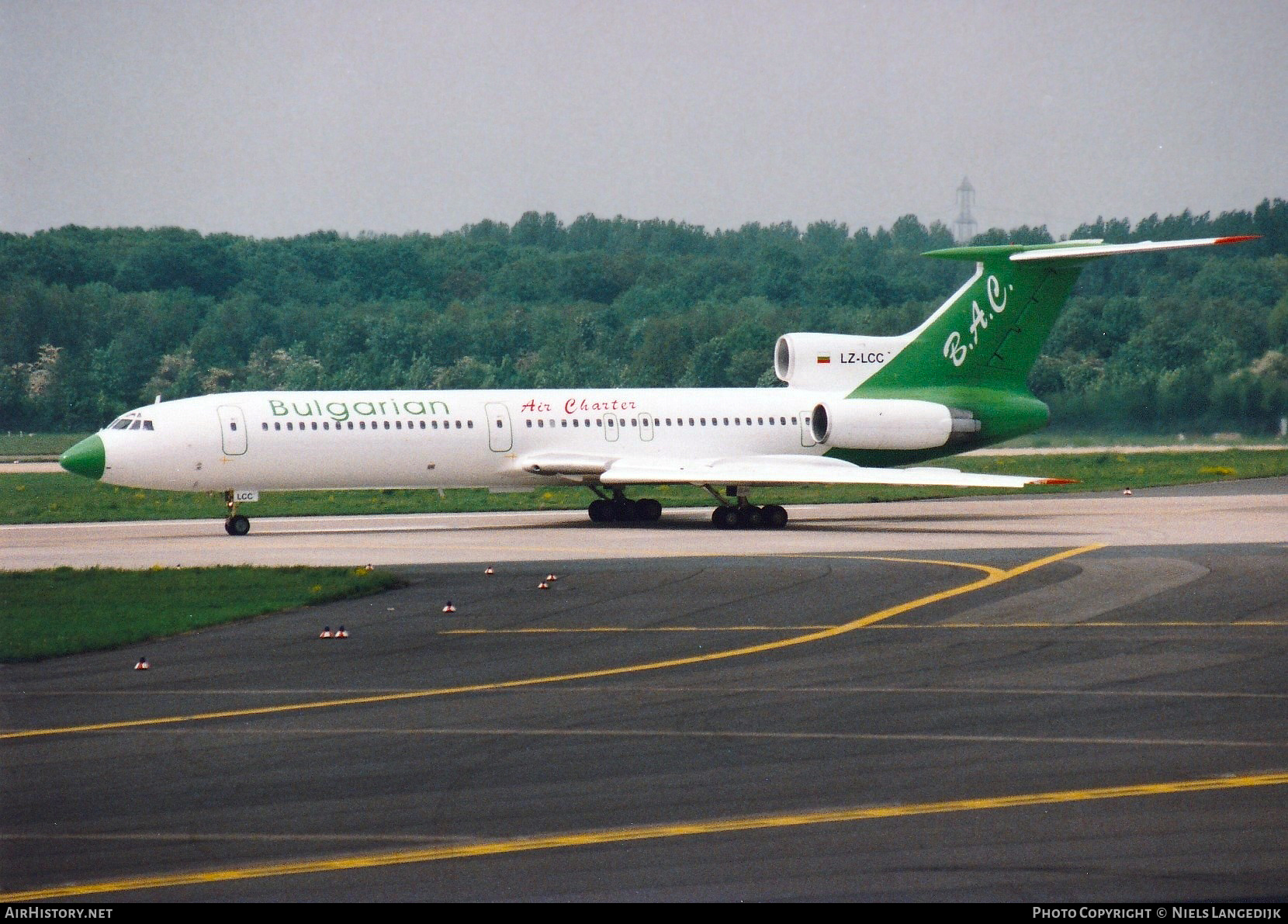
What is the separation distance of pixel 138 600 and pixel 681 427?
18.3 m

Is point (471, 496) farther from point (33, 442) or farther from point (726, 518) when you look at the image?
point (33, 442)

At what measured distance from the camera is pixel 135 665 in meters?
17.0

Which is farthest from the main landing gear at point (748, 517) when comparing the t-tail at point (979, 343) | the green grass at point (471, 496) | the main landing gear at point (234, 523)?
the main landing gear at point (234, 523)

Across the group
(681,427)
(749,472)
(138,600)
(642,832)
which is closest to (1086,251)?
(749,472)

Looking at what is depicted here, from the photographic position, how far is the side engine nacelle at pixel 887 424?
125 ft

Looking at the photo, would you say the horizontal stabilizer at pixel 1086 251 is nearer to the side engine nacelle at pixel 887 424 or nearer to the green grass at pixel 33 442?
the side engine nacelle at pixel 887 424

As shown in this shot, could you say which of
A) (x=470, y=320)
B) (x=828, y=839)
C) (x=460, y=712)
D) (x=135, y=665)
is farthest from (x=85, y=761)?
(x=470, y=320)

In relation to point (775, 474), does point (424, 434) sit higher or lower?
higher

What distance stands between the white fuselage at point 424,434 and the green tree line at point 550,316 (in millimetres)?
16484

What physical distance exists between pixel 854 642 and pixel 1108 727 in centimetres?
497

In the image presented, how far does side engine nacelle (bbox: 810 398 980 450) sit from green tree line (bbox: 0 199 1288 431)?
1387 centimetres

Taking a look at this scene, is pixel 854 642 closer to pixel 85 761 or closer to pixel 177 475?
pixel 85 761

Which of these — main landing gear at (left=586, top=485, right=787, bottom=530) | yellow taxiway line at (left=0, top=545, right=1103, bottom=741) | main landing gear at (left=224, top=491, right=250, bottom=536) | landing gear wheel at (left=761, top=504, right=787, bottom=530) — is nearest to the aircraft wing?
main landing gear at (left=586, top=485, right=787, bottom=530)

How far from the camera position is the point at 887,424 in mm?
38062
